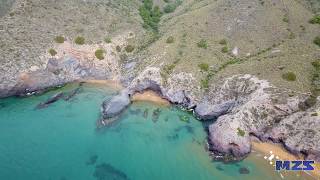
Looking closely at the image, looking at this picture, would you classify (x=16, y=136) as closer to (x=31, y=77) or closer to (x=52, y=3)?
(x=31, y=77)

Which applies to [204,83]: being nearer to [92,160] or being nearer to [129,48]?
[129,48]

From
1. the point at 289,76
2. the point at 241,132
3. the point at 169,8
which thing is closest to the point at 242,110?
the point at 241,132

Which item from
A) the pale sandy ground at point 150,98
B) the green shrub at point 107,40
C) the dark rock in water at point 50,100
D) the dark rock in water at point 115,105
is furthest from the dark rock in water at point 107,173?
the green shrub at point 107,40

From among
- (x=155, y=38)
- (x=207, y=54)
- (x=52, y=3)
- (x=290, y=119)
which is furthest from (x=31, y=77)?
(x=290, y=119)

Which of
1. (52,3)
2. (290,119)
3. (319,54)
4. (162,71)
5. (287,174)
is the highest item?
(52,3)

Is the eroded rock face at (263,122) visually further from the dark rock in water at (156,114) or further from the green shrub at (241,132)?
the dark rock in water at (156,114)
